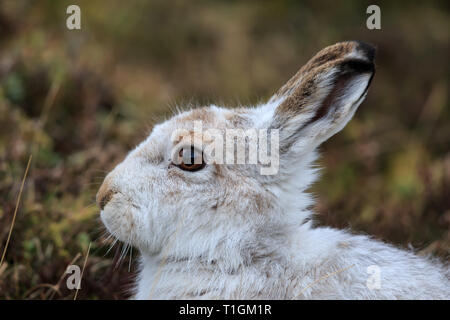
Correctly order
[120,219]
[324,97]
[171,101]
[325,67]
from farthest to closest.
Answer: [171,101] < [120,219] < [324,97] < [325,67]

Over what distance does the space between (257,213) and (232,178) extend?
26 cm

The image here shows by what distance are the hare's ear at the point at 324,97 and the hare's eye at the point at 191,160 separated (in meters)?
0.51

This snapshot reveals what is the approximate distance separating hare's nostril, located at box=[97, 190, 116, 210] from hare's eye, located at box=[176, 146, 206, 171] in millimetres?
455

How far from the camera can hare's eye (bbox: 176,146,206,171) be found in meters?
3.58

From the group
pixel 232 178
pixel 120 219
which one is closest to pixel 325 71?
pixel 232 178

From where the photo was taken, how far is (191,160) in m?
3.59

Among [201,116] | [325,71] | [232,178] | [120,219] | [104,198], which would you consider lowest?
[120,219]

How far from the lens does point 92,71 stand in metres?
7.77

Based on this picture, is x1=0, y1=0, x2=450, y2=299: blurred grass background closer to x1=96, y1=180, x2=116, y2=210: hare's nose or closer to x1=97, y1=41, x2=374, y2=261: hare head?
x1=96, y1=180, x2=116, y2=210: hare's nose

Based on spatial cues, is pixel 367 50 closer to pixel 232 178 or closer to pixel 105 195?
pixel 232 178

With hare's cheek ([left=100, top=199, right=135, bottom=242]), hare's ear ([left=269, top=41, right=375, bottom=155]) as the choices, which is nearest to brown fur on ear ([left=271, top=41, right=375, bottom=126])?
hare's ear ([left=269, top=41, right=375, bottom=155])

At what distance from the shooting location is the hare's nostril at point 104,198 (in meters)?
3.62

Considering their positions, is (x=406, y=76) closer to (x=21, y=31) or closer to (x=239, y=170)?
(x=21, y=31)

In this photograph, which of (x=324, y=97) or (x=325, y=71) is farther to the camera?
(x=324, y=97)
